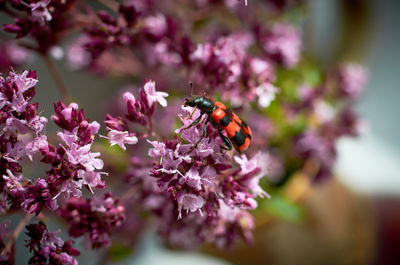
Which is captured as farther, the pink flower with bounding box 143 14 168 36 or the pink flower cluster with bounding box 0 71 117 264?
the pink flower with bounding box 143 14 168 36

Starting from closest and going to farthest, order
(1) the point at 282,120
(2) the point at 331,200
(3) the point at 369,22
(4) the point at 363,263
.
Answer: (1) the point at 282,120
(2) the point at 331,200
(4) the point at 363,263
(3) the point at 369,22

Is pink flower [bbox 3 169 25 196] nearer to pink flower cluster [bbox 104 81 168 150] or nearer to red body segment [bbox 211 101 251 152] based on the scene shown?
pink flower cluster [bbox 104 81 168 150]

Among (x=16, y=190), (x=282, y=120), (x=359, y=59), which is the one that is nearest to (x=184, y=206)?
(x=16, y=190)

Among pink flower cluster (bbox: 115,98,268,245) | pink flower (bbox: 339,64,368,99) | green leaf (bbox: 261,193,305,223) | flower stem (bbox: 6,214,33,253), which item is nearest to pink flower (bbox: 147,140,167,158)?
pink flower cluster (bbox: 115,98,268,245)

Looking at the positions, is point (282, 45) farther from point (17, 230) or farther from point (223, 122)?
point (17, 230)

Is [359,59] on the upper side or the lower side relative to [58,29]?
upper

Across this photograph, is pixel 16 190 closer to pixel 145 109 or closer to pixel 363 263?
pixel 145 109
